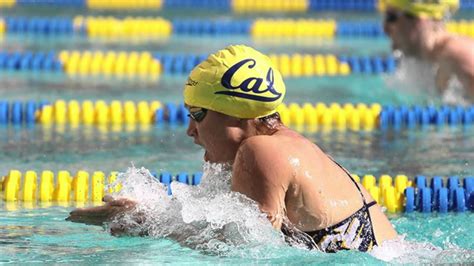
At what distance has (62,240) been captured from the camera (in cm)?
393

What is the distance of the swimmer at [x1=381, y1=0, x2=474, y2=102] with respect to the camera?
21.4 feet

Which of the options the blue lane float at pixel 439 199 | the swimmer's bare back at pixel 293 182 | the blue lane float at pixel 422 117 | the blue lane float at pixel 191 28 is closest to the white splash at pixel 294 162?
the swimmer's bare back at pixel 293 182

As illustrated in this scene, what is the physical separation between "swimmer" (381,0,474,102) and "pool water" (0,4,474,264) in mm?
363

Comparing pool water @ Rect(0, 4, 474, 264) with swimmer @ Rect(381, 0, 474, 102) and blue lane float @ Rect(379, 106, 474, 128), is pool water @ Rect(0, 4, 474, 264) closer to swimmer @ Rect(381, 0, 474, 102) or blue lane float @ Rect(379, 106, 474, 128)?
blue lane float @ Rect(379, 106, 474, 128)

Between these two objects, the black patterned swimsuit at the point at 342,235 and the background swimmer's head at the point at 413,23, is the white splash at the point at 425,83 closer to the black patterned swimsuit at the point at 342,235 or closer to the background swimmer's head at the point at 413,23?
the background swimmer's head at the point at 413,23

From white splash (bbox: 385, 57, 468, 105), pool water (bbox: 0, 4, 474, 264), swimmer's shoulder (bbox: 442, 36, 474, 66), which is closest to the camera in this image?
pool water (bbox: 0, 4, 474, 264)

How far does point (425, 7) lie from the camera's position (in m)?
6.59

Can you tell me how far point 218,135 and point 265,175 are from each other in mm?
261

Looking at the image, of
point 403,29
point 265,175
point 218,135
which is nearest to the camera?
point 265,175

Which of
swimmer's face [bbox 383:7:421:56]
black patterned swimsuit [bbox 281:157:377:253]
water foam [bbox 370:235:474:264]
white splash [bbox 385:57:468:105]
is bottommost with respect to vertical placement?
water foam [bbox 370:235:474:264]

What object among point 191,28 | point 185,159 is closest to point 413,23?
point 185,159

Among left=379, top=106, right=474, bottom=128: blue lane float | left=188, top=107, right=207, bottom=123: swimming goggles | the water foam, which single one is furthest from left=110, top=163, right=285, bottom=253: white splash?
left=379, top=106, right=474, bottom=128: blue lane float

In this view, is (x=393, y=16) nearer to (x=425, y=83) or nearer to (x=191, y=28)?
(x=425, y=83)

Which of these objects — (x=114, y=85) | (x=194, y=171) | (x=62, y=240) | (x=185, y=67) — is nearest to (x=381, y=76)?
(x=185, y=67)
